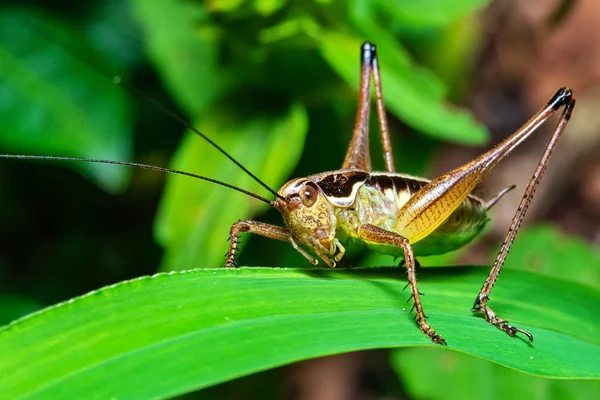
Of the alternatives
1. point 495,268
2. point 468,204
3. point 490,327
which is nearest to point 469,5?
point 468,204

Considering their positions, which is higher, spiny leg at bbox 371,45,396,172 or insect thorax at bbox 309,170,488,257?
spiny leg at bbox 371,45,396,172

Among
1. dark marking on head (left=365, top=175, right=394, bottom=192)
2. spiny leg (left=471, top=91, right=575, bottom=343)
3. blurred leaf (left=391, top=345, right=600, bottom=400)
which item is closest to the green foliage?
blurred leaf (left=391, top=345, right=600, bottom=400)

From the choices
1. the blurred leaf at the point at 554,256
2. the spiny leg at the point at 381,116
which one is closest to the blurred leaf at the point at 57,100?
the spiny leg at the point at 381,116

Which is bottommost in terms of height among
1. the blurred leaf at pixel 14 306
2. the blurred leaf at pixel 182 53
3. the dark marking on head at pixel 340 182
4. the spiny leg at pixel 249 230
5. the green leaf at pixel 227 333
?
the green leaf at pixel 227 333

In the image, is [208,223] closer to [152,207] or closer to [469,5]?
[152,207]

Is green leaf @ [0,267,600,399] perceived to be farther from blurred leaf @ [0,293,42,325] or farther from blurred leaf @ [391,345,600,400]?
blurred leaf @ [0,293,42,325]

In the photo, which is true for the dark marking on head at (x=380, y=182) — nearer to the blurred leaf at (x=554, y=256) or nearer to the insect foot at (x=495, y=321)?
the insect foot at (x=495, y=321)
